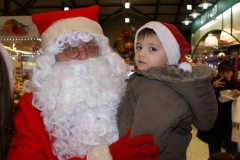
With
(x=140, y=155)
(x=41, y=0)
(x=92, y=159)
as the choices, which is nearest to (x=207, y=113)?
(x=140, y=155)

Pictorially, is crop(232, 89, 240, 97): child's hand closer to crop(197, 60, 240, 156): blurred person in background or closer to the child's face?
crop(197, 60, 240, 156): blurred person in background

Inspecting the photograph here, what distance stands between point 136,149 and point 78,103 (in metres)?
0.55

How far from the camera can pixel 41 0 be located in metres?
15.1

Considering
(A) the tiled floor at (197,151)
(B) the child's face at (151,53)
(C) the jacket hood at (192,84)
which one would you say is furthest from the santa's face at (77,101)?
(A) the tiled floor at (197,151)

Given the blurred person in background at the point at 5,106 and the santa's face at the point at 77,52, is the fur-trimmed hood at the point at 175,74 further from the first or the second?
the blurred person in background at the point at 5,106

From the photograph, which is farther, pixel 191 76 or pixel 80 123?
pixel 80 123

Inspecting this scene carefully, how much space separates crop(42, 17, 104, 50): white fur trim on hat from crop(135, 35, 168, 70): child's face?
0.30 meters

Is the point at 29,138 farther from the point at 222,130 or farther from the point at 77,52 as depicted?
the point at 222,130

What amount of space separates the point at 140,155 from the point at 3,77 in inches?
29.3

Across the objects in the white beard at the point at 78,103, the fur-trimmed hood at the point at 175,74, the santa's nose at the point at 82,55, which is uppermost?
the santa's nose at the point at 82,55

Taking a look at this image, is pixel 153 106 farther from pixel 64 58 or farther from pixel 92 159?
pixel 64 58

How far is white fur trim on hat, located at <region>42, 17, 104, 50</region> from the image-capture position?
6.02 ft

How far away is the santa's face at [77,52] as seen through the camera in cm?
184

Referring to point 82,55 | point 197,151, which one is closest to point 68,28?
point 82,55
